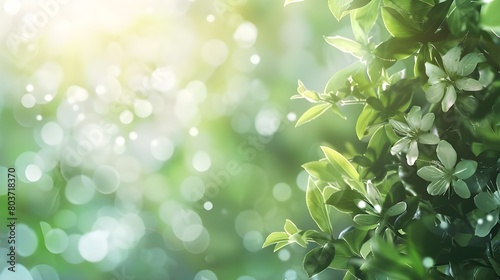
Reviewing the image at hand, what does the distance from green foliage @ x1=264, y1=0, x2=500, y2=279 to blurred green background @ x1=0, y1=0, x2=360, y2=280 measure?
25.8 inches

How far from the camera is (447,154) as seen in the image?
47cm

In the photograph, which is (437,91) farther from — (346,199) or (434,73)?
(346,199)

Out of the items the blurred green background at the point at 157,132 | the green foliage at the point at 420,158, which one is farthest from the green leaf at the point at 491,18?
the blurred green background at the point at 157,132

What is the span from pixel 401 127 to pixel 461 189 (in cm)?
8

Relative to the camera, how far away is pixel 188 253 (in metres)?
1.27

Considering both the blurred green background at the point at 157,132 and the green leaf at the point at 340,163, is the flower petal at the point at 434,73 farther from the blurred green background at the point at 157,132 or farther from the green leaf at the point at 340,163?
the blurred green background at the point at 157,132

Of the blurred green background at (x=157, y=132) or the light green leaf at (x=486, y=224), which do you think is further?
the blurred green background at (x=157, y=132)

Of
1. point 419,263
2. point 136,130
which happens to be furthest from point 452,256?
point 136,130

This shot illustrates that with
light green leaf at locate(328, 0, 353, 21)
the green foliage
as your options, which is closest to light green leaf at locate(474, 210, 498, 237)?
the green foliage

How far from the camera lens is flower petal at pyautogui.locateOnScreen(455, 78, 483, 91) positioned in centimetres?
46

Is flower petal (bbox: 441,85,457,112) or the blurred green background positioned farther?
the blurred green background

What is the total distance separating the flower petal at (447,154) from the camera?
0.47 metres

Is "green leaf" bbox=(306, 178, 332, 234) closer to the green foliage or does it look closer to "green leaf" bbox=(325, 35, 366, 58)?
the green foliage

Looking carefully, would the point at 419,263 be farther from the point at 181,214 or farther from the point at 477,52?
the point at 181,214
